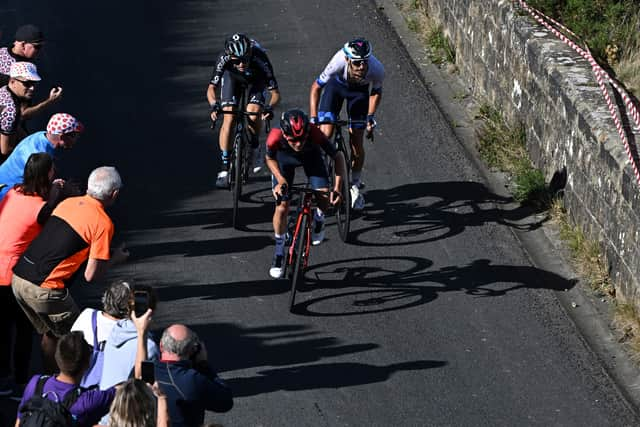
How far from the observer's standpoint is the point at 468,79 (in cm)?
1579

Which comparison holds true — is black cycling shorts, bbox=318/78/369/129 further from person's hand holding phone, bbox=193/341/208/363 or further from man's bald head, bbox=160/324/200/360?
man's bald head, bbox=160/324/200/360

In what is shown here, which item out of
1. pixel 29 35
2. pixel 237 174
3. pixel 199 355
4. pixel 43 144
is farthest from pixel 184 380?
pixel 29 35

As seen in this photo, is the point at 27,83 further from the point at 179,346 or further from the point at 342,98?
the point at 179,346

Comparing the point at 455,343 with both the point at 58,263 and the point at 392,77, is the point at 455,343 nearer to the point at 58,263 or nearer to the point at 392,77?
the point at 58,263

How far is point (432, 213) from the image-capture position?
12.9 m

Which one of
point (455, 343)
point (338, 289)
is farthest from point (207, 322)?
point (455, 343)

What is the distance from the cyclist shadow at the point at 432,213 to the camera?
12.4 m

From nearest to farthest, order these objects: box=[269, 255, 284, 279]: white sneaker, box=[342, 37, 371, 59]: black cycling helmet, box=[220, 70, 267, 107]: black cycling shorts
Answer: box=[269, 255, 284, 279]: white sneaker
box=[342, 37, 371, 59]: black cycling helmet
box=[220, 70, 267, 107]: black cycling shorts

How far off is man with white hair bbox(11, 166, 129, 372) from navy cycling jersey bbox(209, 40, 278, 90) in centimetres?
387

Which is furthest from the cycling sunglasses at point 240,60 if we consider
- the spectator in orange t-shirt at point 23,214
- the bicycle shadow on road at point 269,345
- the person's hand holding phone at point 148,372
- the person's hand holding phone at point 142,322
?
the person's hand holding phone at point 148,372

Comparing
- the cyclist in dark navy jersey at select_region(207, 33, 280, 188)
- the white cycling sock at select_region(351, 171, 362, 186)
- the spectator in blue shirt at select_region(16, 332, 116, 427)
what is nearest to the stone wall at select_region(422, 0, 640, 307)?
the white cycling sock at select_region(351, 171, 362, 186)

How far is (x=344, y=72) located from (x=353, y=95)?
285 mm

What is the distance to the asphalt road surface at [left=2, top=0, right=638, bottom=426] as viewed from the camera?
979 centimetres

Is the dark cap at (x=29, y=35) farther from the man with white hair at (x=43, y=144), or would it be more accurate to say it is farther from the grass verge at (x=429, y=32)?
the grass verge at (x=429, y=32)
